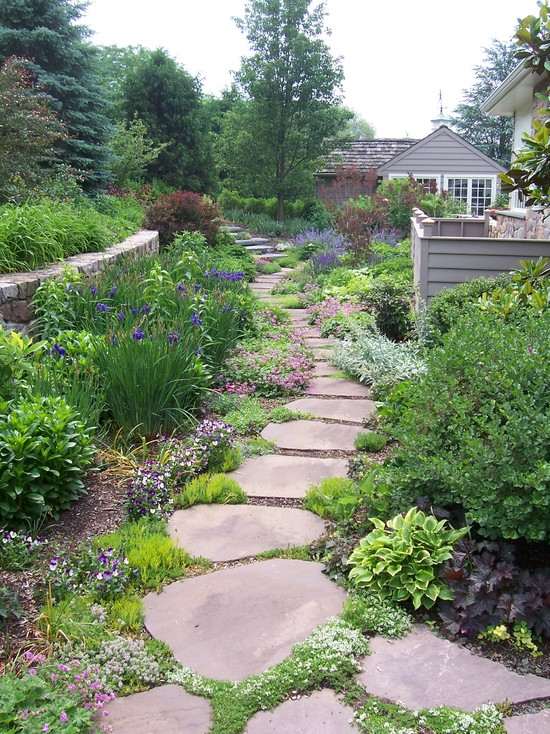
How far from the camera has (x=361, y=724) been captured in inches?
73.4

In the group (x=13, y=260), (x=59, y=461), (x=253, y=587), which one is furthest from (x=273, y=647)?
(x=13, y=260)

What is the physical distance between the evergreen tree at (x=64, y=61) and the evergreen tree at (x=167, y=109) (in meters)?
4.49

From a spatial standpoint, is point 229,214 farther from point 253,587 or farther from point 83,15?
point 253,587

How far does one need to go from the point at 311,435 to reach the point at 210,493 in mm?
1109

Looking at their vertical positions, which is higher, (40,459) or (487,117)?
(487,117)

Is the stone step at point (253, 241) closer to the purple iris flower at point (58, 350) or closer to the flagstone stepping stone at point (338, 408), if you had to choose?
the flagstone stepping stone at point (338, 408)

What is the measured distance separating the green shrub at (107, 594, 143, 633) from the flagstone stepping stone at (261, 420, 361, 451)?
70.9 inches

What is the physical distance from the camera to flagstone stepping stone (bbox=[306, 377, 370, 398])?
5.22m

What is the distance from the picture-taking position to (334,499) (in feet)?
10.7

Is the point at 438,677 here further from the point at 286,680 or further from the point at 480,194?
the point at 480,194

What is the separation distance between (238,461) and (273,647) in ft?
5.40

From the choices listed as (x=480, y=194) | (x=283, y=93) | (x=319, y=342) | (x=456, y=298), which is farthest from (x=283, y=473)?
(x=480, y=194)

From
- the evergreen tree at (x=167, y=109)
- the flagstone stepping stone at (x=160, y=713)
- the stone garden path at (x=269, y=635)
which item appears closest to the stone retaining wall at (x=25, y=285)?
the stone garden path at (x=269, y=635)

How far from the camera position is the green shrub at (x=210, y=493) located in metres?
3.33
